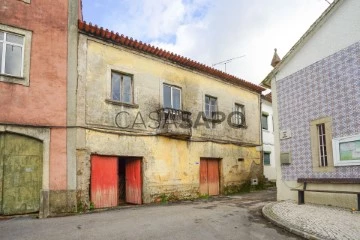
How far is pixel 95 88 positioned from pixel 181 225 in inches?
240

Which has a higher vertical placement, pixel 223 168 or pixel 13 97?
pixel 13 97

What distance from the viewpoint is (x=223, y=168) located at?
16078 mm

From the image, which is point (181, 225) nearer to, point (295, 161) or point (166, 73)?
point (295, 161)

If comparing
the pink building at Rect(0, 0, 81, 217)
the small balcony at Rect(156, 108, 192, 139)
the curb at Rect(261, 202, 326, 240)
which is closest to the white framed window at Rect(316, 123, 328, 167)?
the curb at Rect(261, 202, 326, 240)

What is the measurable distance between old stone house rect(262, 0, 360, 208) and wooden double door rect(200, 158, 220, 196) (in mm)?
4043

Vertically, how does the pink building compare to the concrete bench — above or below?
above

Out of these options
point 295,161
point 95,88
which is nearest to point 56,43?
point 95,88

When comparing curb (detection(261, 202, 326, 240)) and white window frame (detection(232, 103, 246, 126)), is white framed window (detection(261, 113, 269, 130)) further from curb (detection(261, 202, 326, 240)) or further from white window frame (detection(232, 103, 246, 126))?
curb (detection(261, 202, 326, 240))

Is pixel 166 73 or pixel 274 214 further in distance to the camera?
pixel 166 73

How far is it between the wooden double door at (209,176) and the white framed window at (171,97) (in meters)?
3.07

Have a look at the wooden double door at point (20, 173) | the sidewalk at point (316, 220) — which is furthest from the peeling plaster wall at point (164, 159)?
the sidewalk at point (316, 220)

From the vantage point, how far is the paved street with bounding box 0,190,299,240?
6.61 meters

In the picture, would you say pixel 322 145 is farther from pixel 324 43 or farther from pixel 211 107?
pixel 211 107

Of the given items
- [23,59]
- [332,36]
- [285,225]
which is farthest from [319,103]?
[23,59]
